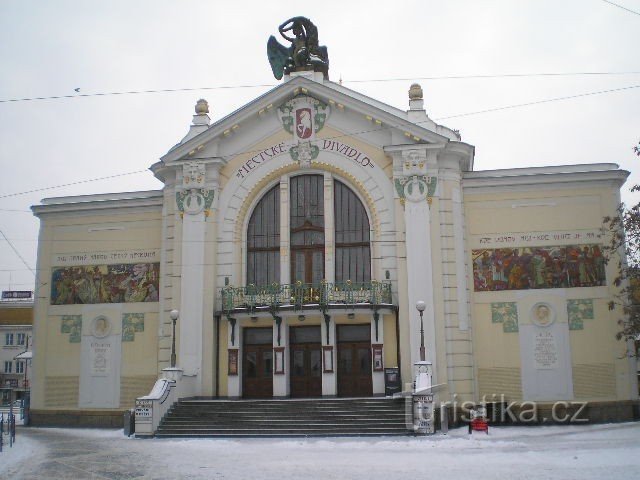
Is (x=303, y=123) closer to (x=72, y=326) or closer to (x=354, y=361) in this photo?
(x=354, y=361)

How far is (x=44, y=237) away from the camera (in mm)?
29297

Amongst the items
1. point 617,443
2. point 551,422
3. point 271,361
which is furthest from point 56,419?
point 617,443

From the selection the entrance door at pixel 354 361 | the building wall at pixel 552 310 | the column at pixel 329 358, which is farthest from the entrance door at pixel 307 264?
the building wall at pixel 552 310

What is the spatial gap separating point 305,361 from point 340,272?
135 inches

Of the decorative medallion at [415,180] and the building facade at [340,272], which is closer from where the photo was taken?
the building facade at [340,272]

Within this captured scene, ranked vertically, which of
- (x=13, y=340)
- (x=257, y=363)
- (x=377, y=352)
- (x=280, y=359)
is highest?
(x=13, y=340)

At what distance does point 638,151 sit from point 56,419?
74.0 ft

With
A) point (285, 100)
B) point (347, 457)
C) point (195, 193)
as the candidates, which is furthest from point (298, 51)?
point (347, 457)

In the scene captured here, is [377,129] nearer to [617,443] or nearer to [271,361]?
[271,361]

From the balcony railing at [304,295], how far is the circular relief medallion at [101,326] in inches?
210

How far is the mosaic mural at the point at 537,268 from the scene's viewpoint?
25125 millimetres

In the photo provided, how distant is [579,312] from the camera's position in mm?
24906

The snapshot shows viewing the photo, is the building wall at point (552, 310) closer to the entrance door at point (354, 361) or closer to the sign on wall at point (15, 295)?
the entrance door at point (354, 361)

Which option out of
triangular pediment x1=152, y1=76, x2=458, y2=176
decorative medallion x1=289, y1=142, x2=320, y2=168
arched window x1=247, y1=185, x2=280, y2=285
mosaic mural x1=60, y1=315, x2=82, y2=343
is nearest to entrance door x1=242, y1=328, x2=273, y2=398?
arched window x1=247, y1=185, x2=280, y2=285
